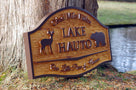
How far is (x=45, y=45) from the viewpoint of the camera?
6.73ft

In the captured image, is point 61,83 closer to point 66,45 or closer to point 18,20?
point 66,45

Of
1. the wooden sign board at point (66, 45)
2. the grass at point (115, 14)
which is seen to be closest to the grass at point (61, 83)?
the wooden sign board at point (66, 45)

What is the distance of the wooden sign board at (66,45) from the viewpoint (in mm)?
2020

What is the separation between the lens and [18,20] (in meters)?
2.44

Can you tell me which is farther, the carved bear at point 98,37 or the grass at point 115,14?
the grass at point 115,14

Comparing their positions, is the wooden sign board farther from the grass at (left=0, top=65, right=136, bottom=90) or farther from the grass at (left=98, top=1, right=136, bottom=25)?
the grass at (left=98, top=1, right=136, bottom=25)

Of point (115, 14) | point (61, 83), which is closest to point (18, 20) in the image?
point (61, 83)

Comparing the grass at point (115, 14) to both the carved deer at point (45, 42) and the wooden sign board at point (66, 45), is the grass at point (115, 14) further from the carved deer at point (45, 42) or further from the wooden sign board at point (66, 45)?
the carved deer at point (45, 42)

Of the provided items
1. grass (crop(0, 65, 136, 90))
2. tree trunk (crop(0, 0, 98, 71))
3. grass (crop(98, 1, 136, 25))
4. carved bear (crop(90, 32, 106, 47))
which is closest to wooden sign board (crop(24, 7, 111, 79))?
carved bear (crop(90, 32, 106, 47))

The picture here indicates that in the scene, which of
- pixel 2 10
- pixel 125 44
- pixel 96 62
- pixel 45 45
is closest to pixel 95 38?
pixel 96 62

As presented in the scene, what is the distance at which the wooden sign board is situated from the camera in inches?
79.5

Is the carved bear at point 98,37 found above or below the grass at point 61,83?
above

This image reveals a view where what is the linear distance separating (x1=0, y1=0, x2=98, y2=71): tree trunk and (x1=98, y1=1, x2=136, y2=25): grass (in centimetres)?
712

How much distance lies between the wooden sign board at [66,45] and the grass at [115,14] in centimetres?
690
